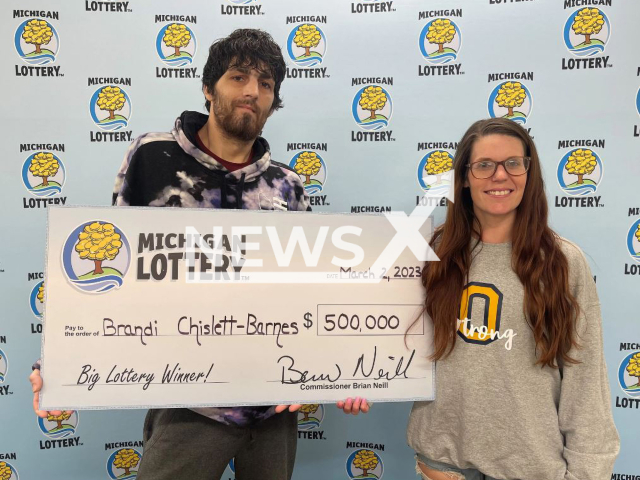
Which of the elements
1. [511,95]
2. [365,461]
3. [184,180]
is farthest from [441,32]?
[365,461]

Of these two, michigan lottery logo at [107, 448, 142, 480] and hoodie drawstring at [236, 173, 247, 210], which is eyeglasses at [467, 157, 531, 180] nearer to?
hoodie drawstring at [236, 173, 247, 210]

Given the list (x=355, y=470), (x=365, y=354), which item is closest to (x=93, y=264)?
(x=365, y=354)

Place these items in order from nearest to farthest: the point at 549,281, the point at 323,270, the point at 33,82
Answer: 1. the point at 549,281
2. the point at 323,270
3. the point at 33,82

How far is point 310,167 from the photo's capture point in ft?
6.26

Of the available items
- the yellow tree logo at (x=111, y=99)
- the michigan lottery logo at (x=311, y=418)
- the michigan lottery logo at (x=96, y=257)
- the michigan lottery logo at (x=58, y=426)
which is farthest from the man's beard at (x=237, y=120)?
the michigan lottery logo at (x=58, y=426)

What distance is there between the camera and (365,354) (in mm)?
1312

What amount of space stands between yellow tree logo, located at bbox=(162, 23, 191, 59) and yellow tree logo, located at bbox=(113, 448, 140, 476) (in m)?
1.96

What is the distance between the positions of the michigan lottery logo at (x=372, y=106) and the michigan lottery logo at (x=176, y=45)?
820 millimetres

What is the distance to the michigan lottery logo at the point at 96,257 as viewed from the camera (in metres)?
1.19

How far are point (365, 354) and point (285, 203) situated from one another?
0.61 m

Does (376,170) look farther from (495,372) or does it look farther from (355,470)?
(355,470)

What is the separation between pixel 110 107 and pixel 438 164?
159cm

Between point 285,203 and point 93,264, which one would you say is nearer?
point 93,264

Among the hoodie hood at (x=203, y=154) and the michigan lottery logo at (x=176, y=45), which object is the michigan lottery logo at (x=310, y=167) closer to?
the hoodie hood at (x=203, y=154)
